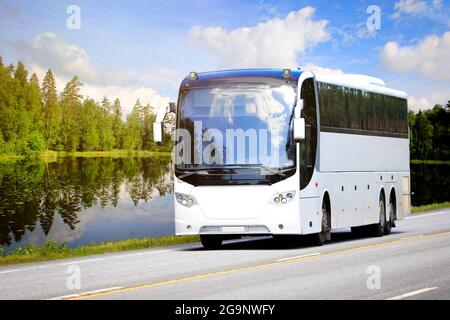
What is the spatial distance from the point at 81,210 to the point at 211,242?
102ft

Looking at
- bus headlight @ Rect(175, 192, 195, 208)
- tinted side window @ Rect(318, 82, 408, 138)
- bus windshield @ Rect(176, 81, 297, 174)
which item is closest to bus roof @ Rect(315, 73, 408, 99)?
tinted side window @ Rect(318, 82, 408, 138)

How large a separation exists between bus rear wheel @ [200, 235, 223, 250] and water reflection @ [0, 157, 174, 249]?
15.3 meters

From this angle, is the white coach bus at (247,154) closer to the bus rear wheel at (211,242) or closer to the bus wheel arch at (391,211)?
the bus rear wheel at (211,242)

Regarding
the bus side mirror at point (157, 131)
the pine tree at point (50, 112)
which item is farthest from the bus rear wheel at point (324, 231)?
the pine tree at point (50, 112)

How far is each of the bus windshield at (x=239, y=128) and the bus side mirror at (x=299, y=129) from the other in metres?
0.31

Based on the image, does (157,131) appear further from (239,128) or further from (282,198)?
(282,198)

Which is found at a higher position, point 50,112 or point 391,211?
point 50,112

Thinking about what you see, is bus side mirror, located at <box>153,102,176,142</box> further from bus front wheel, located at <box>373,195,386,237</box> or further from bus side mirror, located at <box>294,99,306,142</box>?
bus front wheel, located at <box>373,195,386,237</box>

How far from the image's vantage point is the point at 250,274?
613 inches

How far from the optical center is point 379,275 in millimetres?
15031

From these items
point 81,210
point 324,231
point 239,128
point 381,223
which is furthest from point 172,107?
point 81,210

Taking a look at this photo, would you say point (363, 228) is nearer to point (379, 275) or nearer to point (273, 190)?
point (273, 190)

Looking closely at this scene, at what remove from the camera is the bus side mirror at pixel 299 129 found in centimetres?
2086
